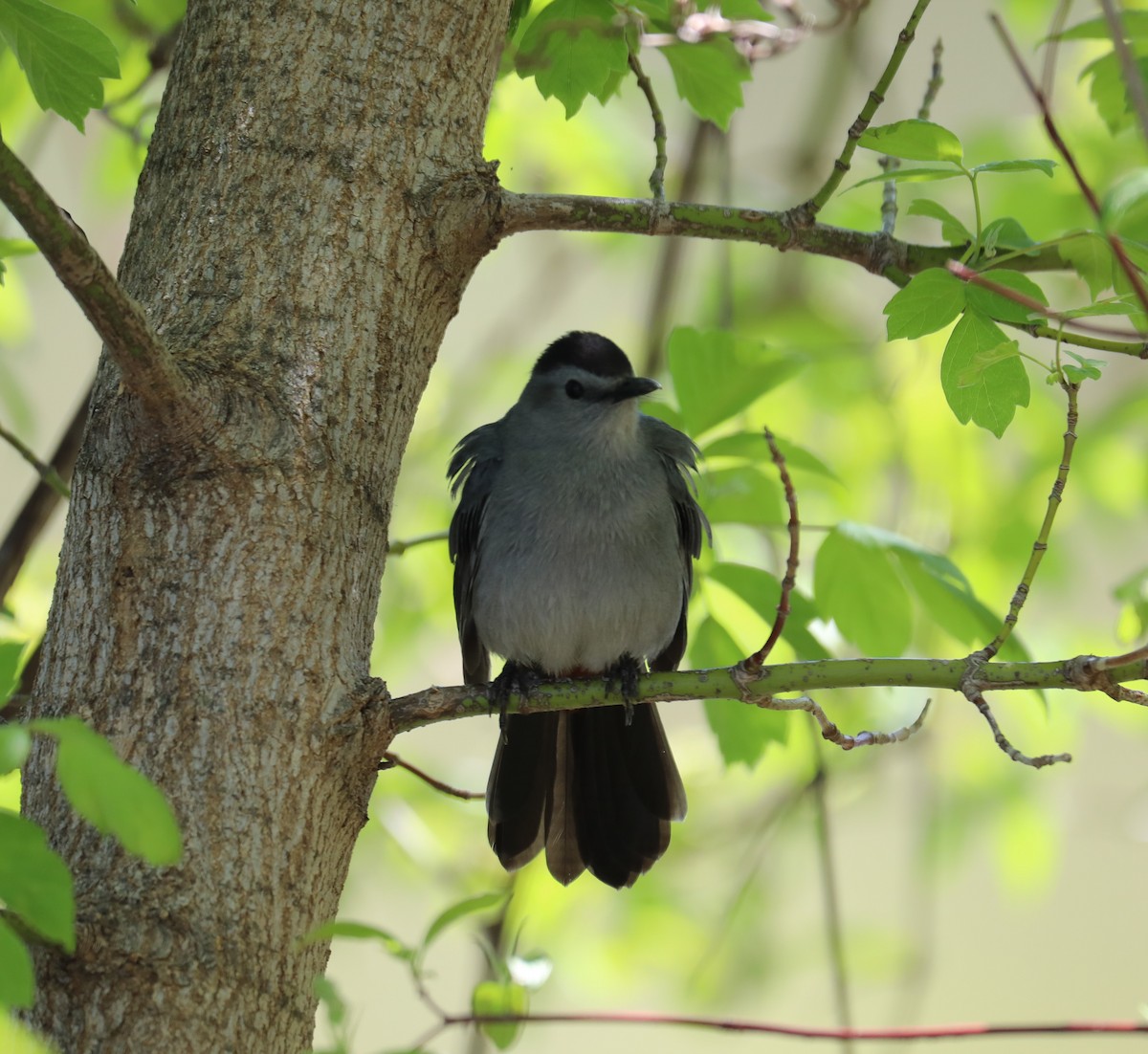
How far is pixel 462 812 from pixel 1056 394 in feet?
7.91

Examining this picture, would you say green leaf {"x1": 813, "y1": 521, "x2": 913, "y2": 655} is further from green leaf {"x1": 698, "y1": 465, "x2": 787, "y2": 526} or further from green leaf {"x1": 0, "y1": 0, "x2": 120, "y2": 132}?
green leaf {"x1": 0, "y1": 0, "x2": 120, "y2": 132}

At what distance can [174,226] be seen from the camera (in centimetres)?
188

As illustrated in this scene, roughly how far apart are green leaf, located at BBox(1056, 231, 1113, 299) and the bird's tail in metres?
1.40

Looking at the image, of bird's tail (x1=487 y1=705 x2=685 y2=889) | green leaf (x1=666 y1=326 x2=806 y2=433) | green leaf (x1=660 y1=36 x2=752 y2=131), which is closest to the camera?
green leaf (x1=660 y1=36 x2=752 y2=131)

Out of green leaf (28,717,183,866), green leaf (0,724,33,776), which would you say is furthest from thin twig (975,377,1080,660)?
green leaf (0,724,33,776)

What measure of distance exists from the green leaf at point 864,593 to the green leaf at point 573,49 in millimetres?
916

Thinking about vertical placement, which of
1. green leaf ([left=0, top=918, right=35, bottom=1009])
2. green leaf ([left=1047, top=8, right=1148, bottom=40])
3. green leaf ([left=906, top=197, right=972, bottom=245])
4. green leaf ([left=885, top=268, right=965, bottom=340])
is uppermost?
green leaf ([left=1047, top=8, right=1148, bottom=40])

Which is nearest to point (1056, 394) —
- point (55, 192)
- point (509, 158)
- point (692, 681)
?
point (509, 158)

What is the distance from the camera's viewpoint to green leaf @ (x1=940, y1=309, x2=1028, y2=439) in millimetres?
1694

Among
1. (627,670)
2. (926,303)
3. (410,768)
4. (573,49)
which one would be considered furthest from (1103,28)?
(410,768)

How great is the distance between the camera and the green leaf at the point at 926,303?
66.4 inches

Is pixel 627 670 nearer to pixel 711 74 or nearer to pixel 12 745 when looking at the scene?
pixel 711 74

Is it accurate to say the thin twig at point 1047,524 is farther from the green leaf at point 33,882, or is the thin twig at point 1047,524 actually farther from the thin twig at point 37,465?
the thin twig at point 37,465

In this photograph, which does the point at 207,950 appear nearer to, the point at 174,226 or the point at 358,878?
the point at 174,226
